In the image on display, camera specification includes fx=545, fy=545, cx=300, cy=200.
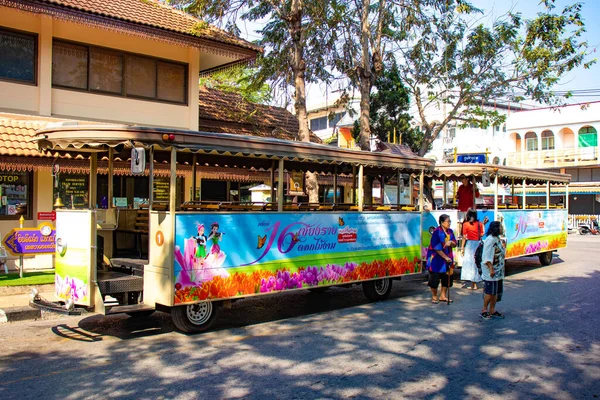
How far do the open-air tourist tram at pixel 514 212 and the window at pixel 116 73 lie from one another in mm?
7835

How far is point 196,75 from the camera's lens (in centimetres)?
1606

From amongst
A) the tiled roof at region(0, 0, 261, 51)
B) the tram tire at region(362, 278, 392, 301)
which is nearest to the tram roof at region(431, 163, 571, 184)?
the tram tire at region(362, 278, 392, 301)

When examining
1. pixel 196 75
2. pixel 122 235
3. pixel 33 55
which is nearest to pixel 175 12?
pixel 196 75

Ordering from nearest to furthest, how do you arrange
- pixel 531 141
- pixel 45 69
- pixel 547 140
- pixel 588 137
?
pixel 45 69 < pixel 588 137 < pixel 547 140 < pixel 531 141

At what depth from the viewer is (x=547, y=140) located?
44.8 meters

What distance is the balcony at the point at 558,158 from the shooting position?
40844mm

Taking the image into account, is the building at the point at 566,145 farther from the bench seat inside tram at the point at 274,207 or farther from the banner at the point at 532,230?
the bench seat inside tram at the point at 274,207

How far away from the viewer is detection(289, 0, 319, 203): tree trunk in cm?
1459

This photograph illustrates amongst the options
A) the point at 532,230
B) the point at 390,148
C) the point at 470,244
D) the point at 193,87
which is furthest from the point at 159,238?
the point at 390,148

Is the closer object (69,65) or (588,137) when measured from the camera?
(69,65)

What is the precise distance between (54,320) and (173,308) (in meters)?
2.87

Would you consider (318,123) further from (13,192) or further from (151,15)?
(13,192)

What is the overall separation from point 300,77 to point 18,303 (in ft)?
30.0

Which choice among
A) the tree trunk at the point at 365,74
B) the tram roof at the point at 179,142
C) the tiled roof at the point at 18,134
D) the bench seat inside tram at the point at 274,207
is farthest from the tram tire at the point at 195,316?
the tree trunk at the point at 365,74
